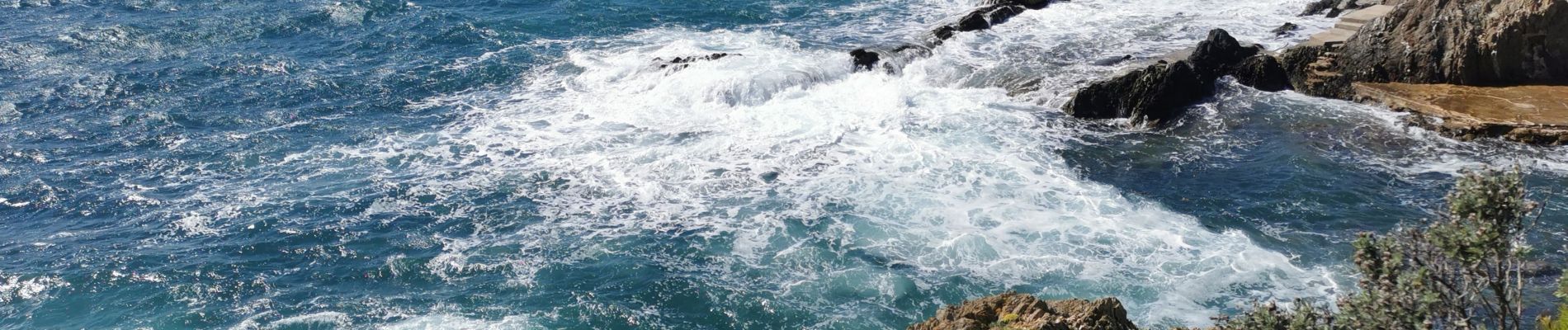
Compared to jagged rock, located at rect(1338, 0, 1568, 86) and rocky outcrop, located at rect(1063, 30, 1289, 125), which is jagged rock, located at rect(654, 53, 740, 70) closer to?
rocky outcrop, located at rect(1063, 30, 1289, 125)

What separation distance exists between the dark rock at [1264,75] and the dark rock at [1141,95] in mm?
2011

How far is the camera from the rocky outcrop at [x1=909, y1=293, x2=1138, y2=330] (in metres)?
13.4

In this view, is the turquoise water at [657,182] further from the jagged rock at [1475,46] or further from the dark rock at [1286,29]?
the jagged rock at [1475,46]

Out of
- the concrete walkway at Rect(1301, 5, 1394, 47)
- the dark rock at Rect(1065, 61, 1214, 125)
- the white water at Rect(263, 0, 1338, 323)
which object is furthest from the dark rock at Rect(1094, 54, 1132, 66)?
the concrete walkway at Rect(1301, 5, 1394, 47)

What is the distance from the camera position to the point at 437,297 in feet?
62.3

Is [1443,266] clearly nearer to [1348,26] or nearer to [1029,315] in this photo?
[1029,315]

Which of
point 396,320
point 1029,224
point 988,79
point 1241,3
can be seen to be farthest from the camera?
point 1241,3

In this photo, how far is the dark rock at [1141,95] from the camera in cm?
2636

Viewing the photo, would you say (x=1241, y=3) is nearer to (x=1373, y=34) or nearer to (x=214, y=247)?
(x=1373, y=34)

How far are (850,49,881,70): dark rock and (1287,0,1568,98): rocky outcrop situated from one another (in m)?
11.8

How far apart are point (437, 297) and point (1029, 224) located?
1130 centimetres

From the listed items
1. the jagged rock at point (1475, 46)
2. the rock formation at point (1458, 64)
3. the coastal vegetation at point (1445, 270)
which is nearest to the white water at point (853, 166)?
the rock formation at point (1458, 64)

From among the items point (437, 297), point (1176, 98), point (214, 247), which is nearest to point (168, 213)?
point (214, 247)

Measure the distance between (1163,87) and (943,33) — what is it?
31.8 feet
